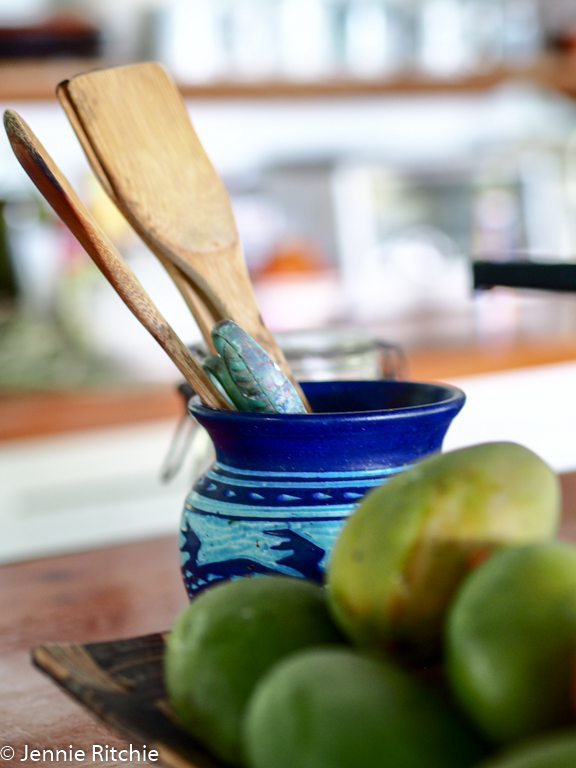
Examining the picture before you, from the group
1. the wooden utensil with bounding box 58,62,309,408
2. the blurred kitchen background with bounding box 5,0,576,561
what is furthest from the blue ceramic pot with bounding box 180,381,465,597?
the blurred kitchen background with bounding box 5,0,576,561

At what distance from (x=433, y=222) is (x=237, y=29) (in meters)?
0.54

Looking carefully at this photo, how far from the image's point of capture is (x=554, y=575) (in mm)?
199

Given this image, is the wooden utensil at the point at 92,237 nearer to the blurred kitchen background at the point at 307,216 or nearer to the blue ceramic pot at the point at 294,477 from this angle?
the blue ceramic pot at the point at 294,477

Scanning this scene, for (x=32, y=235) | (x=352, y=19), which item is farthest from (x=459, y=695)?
(x=352, y=19)

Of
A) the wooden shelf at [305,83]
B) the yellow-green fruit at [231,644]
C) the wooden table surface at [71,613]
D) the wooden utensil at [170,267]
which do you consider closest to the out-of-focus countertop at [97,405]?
the wooden shelf at [305,83]

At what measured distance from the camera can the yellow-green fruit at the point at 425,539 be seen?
0.23 meters

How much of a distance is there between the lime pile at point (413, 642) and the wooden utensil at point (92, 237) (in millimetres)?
134

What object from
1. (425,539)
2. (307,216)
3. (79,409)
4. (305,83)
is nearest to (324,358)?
(425,539)

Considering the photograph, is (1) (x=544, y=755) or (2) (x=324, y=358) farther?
(2) (x=324, y=358)

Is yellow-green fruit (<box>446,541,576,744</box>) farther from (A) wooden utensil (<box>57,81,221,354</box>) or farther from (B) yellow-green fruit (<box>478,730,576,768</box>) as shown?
(A) wooden utensil (<box>57,81,221,354</box>)

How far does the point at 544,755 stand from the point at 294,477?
18cm

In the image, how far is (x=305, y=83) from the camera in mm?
1692

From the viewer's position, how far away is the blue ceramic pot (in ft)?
1.08

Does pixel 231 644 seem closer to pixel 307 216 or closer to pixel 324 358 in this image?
pixel 324 358
